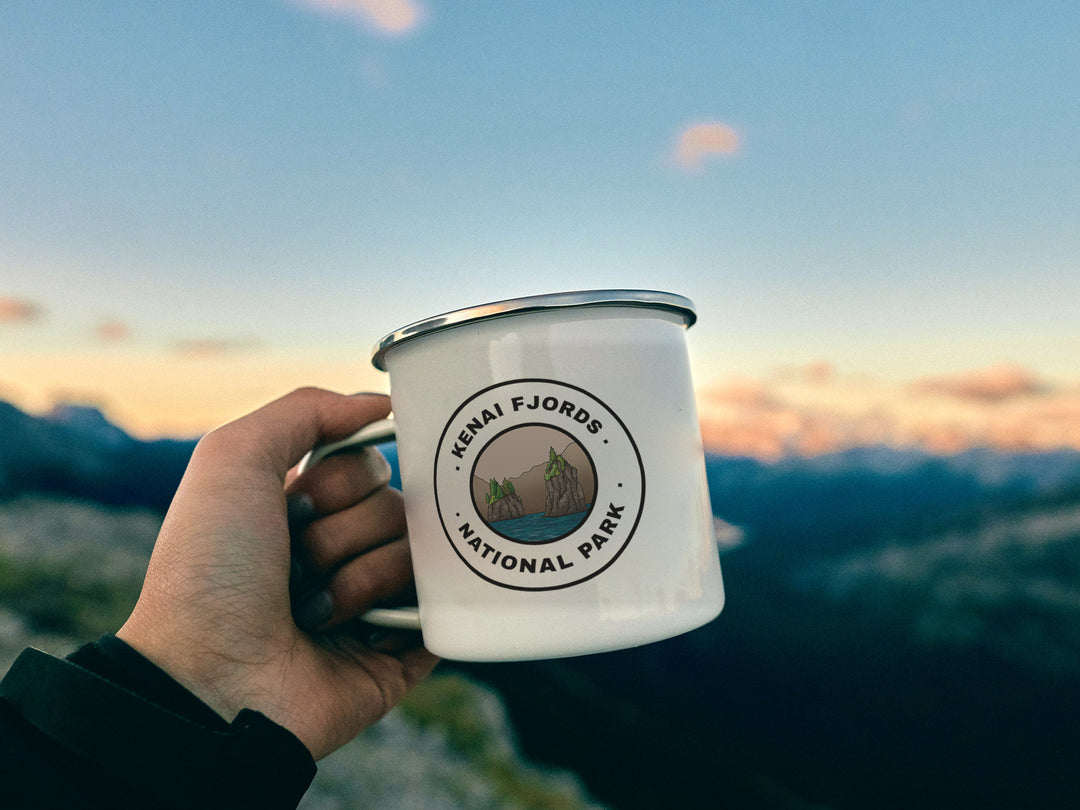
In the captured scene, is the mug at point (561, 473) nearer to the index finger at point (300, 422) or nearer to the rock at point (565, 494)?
the rock at point (565, 494)

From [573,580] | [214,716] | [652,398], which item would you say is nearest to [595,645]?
[573,580]

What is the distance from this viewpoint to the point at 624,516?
1.17 meters

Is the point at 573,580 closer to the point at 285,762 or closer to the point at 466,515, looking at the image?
the point at 466,515

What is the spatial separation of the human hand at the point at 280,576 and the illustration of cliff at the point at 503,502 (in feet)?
2.24

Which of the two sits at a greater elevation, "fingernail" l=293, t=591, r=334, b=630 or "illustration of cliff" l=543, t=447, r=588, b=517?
"illustration of cliff" l=543, t=447, r=588, b=517

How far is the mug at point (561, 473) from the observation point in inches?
45.5

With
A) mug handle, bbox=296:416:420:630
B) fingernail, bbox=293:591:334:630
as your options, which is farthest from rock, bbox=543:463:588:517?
fingernail, bbox=293:591:334:630

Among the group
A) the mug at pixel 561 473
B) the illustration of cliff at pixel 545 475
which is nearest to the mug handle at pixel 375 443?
the mug at pixel 561 473

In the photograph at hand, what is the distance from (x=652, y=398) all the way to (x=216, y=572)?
1070 millimetres

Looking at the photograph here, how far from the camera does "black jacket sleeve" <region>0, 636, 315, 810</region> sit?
1.23m

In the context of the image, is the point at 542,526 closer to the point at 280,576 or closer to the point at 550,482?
the point at 550,482

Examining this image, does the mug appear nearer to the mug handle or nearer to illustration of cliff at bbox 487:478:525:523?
illustration of cliff at bbox 487:478:525:523

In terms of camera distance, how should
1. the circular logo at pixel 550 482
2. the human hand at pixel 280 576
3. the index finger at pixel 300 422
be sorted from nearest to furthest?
1. the circular logo at pixel 550 482
2. the human hand at pixel 280 576
3. the index finger at pixel 300 422

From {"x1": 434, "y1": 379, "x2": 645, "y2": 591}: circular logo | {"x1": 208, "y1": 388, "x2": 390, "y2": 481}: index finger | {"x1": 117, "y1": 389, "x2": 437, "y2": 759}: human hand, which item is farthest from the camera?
{"x1": 208, "y1": 388, "x2": 390, "y2": 481}: index finger
